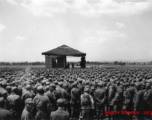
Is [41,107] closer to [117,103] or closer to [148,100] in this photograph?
[117,103]

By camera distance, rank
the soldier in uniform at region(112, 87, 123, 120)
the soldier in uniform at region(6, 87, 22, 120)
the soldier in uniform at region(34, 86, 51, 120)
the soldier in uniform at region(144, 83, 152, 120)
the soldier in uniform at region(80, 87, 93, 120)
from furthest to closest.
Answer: the soldier in uniform at region(112, 87, 123, 120)
the soldier in uniform at region(144, 83, 152, 120)
the soldier in uniform at region(80, 87, 93, 120)
the soldier in uniform at region(6, 87, 22, 120)
the soldier in uniform at region(34, 86, 51, 120)

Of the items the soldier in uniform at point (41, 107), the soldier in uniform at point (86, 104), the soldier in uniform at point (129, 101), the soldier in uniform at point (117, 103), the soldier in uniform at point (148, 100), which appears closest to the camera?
the soldier in uniform at point (41, 107)

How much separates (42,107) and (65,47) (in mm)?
31067

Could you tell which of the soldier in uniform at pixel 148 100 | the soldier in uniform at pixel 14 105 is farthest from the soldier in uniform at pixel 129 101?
the soldier in uniform at pixel 14 105

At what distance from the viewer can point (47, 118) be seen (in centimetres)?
641

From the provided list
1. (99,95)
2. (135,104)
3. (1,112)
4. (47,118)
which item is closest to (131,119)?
(135,104)

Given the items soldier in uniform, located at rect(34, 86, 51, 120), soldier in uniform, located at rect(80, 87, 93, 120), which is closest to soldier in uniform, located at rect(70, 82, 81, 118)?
soldier in uniform, located at rect(80, 87, 93, 120)

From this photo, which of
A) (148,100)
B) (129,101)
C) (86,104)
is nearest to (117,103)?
(129,101)

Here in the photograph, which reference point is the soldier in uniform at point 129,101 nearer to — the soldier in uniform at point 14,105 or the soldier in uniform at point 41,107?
the soldier in uniform at point 41,107

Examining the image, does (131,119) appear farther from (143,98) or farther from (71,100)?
(71,100)

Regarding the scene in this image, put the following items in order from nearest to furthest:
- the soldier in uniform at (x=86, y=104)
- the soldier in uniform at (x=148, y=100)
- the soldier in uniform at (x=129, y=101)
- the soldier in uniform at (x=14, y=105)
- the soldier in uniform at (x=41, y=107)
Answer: the soldier in uniform at (x=41, y=107) → the soldier in uniform at (x=14, y=105) → the soldier in uniform at (x=86, y=104) → the soldier in uniform at (x=148, y=100) → the soldier in uniform at (x=129, y=101)

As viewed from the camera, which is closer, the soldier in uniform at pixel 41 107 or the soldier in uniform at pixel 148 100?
the soldier in uniform at pixel 41 107

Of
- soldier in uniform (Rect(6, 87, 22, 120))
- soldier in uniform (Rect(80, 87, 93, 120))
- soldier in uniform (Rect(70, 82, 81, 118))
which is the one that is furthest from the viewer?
soldier in uniform (Rect(70, 82, 81, 118))

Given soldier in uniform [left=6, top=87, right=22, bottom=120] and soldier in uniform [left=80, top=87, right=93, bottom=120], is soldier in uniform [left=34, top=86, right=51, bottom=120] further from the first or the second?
soldier in uniform [left=80, top=87, right=93, bottom=120]
